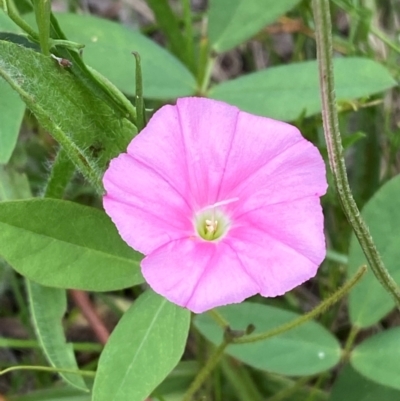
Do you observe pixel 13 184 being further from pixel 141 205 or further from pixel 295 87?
pixel 295 87

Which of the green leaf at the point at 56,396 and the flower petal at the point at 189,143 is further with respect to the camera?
the green leaf at the point at 56,396

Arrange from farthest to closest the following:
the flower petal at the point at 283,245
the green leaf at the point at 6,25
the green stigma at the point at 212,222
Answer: the green leaf at the point at 6,25, the green stigma at the point at 212,222, the flower petal at the point at 283,245

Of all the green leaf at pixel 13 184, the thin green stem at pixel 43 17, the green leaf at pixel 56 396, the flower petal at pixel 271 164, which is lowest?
the green leaf at pixel 56 396

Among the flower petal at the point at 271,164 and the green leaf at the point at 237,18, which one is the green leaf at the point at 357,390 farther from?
the green leaf at the point at 237,18

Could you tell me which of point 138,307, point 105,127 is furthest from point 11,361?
point 105,127

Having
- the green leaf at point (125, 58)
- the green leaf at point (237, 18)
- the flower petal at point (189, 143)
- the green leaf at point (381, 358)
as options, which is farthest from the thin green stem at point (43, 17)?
the green leaf at point (381, 358)

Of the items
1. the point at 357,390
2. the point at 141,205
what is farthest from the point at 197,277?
the point at 357,390

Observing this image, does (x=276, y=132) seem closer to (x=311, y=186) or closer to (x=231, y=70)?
(x=311, y=186)
